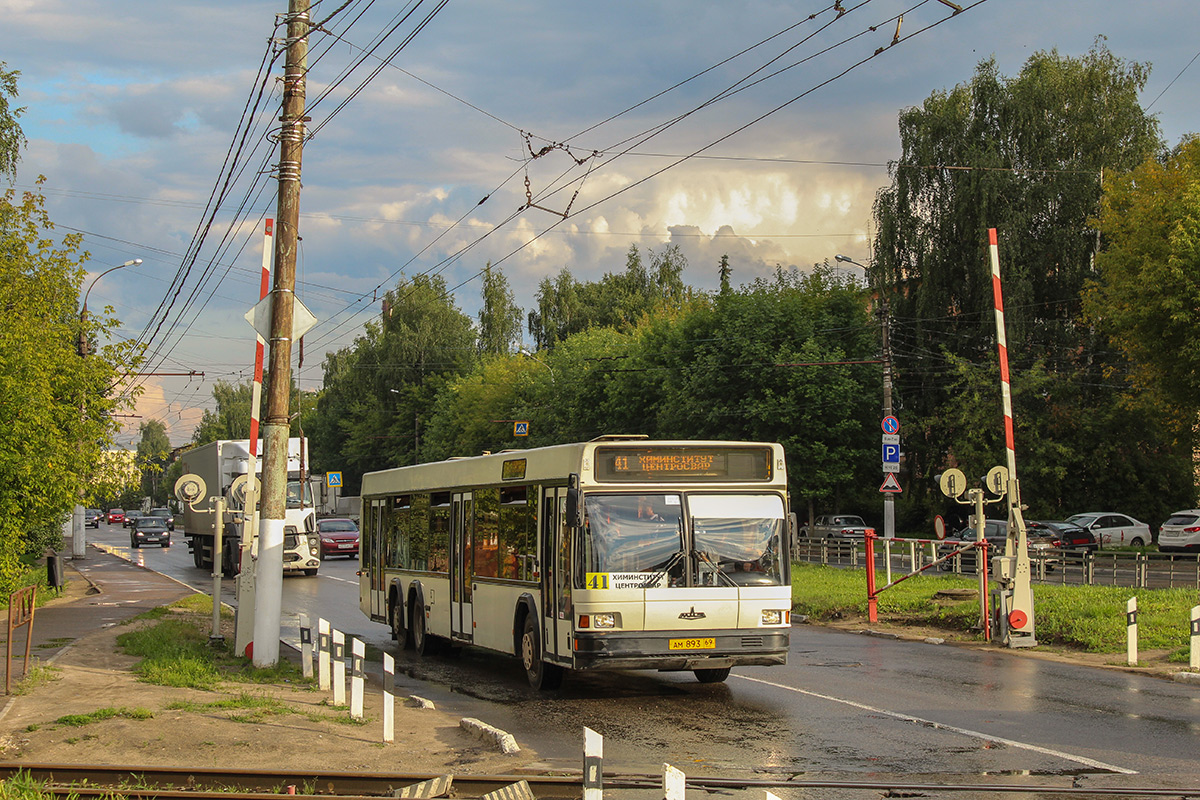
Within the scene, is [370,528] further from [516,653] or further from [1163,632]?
[1163,632]

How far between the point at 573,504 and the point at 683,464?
4.48ft

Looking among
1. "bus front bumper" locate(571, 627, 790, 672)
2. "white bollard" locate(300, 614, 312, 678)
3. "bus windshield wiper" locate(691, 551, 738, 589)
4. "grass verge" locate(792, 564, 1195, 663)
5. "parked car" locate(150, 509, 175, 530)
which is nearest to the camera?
"bus front bumper" locate(571, 627, 790, 672)

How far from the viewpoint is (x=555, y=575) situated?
12.5 metres

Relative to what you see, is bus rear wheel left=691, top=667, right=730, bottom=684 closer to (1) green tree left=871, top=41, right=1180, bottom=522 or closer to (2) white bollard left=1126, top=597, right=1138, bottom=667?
(2) white bollard left=1126, top=597, right=1138, bottom=667

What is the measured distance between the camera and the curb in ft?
31.4

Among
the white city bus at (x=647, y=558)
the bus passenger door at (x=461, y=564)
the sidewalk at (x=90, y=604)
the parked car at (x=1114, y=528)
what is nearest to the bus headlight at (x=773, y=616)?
the white city bus at (x=647, y=558)

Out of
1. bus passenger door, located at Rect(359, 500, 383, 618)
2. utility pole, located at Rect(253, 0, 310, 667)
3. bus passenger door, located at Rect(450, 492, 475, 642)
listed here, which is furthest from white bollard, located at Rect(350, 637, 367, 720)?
bus passenger door, located at Rect(359, 500, 383, 618)

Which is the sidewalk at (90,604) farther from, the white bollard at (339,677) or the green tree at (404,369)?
the green tree at (404,369)

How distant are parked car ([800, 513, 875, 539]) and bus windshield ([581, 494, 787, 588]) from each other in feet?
114

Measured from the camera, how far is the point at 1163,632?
1705 centimetres

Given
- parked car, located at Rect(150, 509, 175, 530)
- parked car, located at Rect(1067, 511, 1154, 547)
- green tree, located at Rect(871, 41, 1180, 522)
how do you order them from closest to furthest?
parked car, located at Rect(1067, 511, 1154, 547), green tree, located at Rect(871, 41, 1180, 522), parked car, located at Rect(150, 509, 175, 530)

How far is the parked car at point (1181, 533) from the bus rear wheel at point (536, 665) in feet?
101

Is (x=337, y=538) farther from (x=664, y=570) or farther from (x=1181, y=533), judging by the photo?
(x=664, y=570)

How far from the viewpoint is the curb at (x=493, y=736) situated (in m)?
9.57
